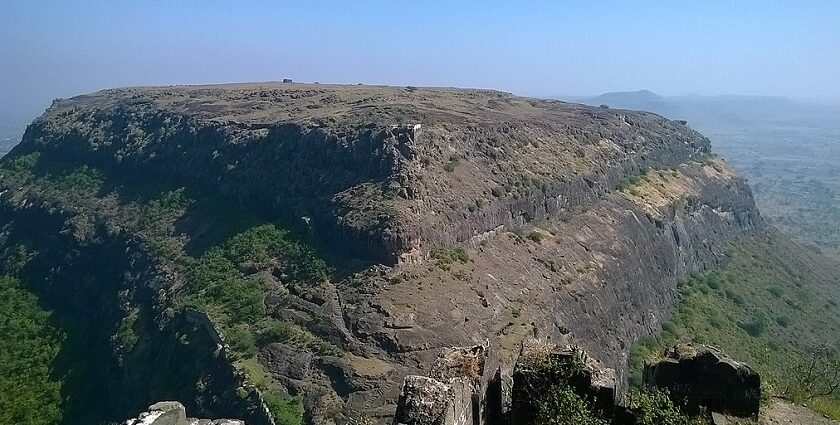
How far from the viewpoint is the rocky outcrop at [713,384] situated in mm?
10008

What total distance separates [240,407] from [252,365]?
8.50ft

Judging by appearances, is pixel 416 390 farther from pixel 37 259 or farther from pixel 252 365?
pixel 37 259

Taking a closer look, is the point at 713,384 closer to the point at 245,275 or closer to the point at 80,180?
the point at 245,275

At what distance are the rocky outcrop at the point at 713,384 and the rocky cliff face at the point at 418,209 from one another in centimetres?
1520

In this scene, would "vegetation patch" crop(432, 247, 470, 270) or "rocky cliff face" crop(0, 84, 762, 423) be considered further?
"vegetation patch" crop(432, 247, 470, 270)

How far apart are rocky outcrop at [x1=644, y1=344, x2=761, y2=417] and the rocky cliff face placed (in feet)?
49.9

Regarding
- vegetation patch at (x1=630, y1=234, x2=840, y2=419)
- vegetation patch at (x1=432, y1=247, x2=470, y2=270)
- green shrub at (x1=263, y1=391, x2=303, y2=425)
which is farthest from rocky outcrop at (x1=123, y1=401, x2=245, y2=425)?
vegetation patch at (x1=630, y1=234, x2=840, y2=419)

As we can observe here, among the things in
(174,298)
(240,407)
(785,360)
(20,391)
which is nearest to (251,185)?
(174,298)

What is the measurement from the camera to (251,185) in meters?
43.8

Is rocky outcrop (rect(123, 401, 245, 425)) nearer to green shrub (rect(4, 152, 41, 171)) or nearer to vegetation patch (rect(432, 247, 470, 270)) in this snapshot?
vegetation patch (rect(432, 247, 470, 270))

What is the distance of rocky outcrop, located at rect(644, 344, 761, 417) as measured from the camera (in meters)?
10.0

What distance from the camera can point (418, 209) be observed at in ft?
115

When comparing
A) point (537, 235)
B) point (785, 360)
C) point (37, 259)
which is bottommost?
point (785, 360)

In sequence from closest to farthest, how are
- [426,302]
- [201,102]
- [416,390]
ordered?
1. [416,390]
2. [426,302]
3. [201,102]
